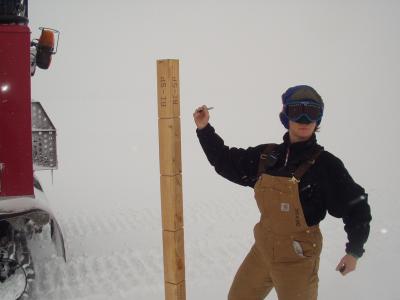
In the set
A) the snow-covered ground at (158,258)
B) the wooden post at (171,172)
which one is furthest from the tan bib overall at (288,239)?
the snow-covered ground at (158,258)

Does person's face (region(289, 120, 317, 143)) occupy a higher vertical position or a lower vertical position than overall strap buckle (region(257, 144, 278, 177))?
higher

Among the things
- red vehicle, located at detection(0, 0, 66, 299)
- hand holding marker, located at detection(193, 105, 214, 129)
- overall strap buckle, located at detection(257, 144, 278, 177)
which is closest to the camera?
overall strap buckle, located at detection(257, 144, 278, 177)

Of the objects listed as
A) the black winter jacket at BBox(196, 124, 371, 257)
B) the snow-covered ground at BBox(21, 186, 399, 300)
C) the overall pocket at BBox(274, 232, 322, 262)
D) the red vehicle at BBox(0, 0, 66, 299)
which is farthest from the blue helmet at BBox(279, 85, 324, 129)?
the snow-covered ground at BBox(21, 186, 399, 300)

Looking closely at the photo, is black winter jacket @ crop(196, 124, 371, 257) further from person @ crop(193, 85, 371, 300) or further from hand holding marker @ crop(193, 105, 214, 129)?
hand holding marker @ crop(193, 105, 214, 129)

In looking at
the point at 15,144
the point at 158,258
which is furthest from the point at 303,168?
the point at 158,258

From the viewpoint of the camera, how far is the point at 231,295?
9.25 ft

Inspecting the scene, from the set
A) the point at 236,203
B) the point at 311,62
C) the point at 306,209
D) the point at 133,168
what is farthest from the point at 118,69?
the point at 306,209

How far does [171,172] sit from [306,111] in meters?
1.00

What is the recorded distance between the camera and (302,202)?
2354 millimetres

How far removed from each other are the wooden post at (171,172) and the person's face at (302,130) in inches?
31.1

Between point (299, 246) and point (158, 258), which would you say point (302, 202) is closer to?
point (299, 246)

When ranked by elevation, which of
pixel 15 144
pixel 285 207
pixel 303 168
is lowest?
pixel 285 207

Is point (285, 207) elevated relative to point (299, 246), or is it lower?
elevated

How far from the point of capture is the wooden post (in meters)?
2.65
